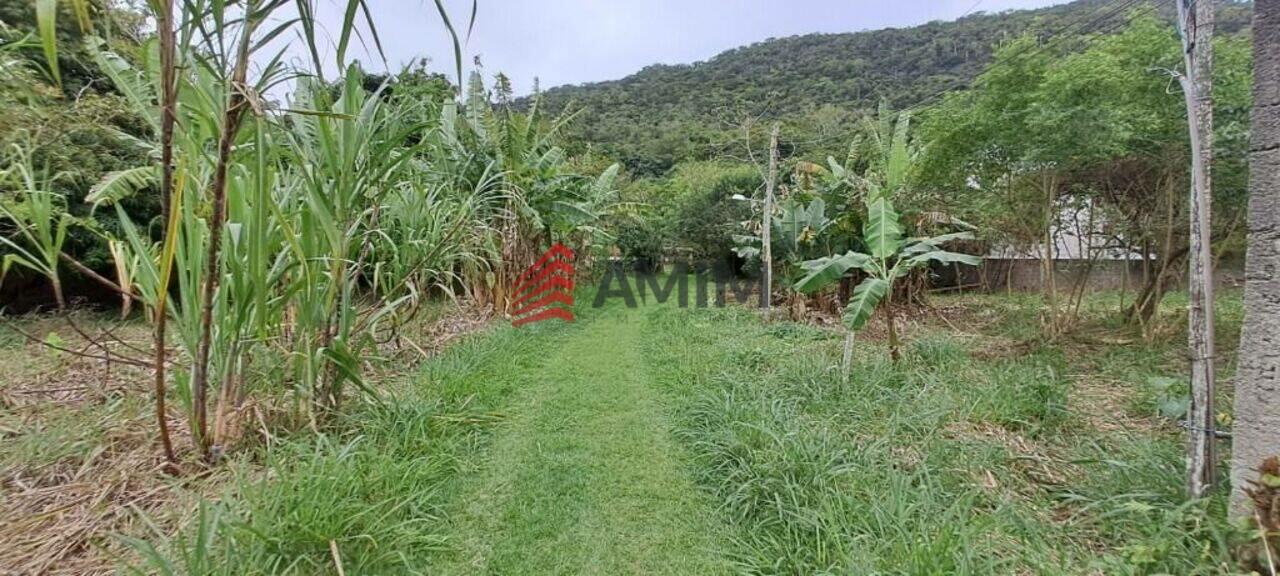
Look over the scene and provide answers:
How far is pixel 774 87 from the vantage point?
21.3m

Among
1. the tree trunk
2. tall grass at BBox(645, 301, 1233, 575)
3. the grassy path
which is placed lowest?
the grassy path

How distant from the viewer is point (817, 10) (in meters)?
7.19

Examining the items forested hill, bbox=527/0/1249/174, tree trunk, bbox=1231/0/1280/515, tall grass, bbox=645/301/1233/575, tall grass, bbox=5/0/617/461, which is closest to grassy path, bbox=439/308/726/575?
tall grass, bbox=645/301/1233/575

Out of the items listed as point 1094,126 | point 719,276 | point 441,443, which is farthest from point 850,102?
point 441,443

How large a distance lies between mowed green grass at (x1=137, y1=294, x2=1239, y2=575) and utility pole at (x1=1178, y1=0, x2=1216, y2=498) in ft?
0.68

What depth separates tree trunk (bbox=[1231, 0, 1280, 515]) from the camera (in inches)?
65.0

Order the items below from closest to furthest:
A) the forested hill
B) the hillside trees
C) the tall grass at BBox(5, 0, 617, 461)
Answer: the tall grass at BBox(5, 0, 617, 461)
the hillside trees
the forested hill

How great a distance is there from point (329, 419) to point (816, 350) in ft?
14.6

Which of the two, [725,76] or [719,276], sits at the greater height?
[725,76]

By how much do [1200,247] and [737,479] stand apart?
2162mm

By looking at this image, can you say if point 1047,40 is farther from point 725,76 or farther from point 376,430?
point 725,76

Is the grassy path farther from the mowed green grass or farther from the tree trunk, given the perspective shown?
the tree trunk

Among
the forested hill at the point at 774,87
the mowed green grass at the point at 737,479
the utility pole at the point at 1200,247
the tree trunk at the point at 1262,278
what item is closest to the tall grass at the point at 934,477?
the mowed green grass at the point at 737,479

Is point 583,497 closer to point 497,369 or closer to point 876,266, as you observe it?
point 497,369
